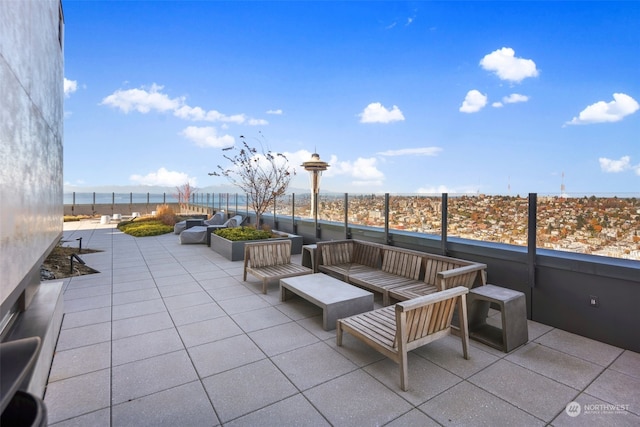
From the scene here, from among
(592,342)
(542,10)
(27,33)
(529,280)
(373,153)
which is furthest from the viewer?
(373,153)


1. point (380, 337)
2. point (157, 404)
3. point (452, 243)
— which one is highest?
point (452, 243)

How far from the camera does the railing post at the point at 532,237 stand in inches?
142

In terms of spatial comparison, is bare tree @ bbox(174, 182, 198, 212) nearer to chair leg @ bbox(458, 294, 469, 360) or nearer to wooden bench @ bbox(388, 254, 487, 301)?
wooden bench @ bbox(388, 254, 487, 301)

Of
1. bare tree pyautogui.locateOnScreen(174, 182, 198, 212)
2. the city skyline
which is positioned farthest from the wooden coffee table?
bare tree pyautogui.locateOnScreen(174, 182, 198, 212)

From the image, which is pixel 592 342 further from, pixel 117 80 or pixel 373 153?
pixel 117 80

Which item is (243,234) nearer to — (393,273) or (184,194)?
(393,273)

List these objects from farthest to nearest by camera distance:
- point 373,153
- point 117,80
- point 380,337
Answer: point 373,153, point 117,80, point 380,337

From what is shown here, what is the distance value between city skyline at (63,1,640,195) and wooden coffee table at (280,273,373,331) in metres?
2.32

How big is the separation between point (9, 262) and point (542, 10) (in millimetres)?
10109

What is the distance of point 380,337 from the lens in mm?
2617

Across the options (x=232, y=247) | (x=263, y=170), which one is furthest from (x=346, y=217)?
(x=263, y=170)

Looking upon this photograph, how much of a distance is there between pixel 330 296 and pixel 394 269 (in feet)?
4.49

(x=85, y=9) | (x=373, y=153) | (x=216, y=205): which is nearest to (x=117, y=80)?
(x=85, y=9)

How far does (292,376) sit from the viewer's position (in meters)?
2.53
